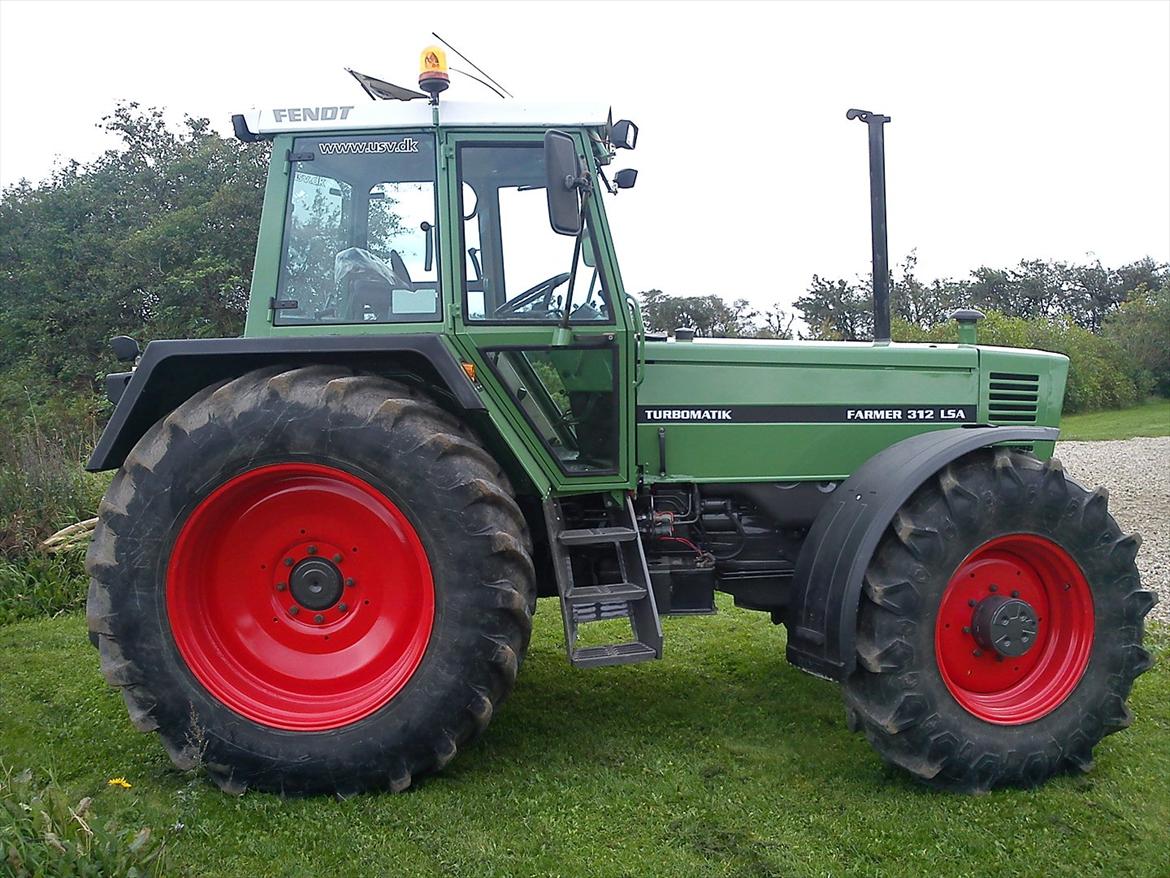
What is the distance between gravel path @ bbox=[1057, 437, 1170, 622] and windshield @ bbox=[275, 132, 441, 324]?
5835 millimetres

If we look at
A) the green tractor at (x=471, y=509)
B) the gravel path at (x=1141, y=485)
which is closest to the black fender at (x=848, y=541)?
the green tractor at (x=471, y=509)

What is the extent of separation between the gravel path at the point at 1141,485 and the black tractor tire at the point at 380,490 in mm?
5456

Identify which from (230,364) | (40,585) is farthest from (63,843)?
(40,585)

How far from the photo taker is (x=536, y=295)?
387 centimetres

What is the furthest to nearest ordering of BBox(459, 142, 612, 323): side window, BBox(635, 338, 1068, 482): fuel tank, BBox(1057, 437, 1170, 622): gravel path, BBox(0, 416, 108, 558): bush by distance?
BBox(1057, 437, 1170, 622): gravel path < BBox(0, 416, 108, 558): bush < BBox(635, 338, 1068, 482): fuel tank < BBox(459, 142, 612, 323): side window

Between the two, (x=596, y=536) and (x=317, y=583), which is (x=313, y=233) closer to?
(x=317, y=583)

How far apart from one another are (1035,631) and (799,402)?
1388mm

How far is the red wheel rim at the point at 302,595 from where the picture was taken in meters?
3.58

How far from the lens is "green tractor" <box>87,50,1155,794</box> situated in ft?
11.2

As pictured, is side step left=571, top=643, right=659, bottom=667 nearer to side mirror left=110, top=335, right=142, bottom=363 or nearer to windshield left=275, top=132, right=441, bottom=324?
windshield left=275, top=132, right=441, bottom=324

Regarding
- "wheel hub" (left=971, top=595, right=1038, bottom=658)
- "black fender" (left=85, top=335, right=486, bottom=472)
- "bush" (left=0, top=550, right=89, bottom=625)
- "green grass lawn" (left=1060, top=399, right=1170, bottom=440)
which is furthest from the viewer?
"green grass lawn" (left=1060, top=399, right=1170, bottom=440)

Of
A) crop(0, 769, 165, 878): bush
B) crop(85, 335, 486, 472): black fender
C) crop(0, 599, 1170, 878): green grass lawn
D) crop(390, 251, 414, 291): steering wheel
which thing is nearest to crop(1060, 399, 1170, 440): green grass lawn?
crop(0, 599, 1170, 878): green grass lawn

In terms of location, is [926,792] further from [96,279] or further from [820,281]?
[820,281]

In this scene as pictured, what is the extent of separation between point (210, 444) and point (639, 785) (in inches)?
83.4
